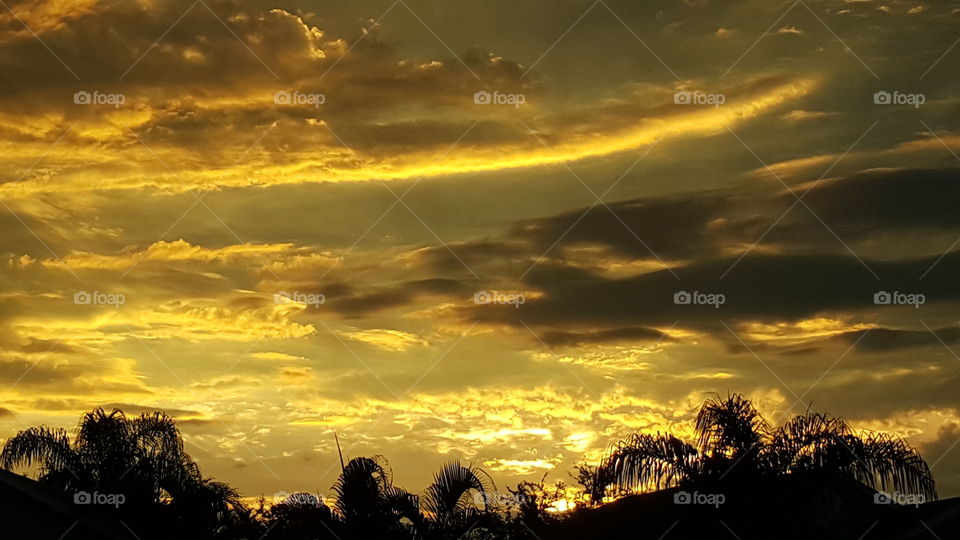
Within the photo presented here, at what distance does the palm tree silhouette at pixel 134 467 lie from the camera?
24.9m

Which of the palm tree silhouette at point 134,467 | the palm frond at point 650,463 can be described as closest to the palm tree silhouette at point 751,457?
the palm frond at point 650,463

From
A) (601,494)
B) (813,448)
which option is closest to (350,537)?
(601,494)

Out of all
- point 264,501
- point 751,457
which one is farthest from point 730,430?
point 264,501

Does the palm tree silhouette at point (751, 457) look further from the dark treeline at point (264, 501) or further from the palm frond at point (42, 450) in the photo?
the palm frond at point (42, 450)

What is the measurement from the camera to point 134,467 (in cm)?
2531

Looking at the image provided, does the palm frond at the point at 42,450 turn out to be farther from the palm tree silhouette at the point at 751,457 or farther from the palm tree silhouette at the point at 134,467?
the palm tree silhouette at the point at 751,457

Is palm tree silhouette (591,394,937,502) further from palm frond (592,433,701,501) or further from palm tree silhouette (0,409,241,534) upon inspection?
palm tree silhouette (0,409,241,534)

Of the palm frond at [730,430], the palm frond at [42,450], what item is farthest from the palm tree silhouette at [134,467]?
the palm frond at [730,430]

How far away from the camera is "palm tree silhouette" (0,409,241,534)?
2494 centimetres

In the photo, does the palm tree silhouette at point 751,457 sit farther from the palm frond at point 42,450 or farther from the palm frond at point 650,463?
the palm frond at point 42,450

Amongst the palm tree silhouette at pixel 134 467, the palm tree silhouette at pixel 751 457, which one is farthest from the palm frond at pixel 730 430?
the palm tree silhouette at pixel 134 467

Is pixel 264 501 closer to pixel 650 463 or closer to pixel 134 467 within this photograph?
pixel 134 467

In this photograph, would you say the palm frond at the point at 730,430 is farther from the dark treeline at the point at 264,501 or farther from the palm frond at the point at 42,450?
the palm frond at the point at 42,450

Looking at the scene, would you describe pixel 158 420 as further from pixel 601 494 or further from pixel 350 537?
pixel 601 494
